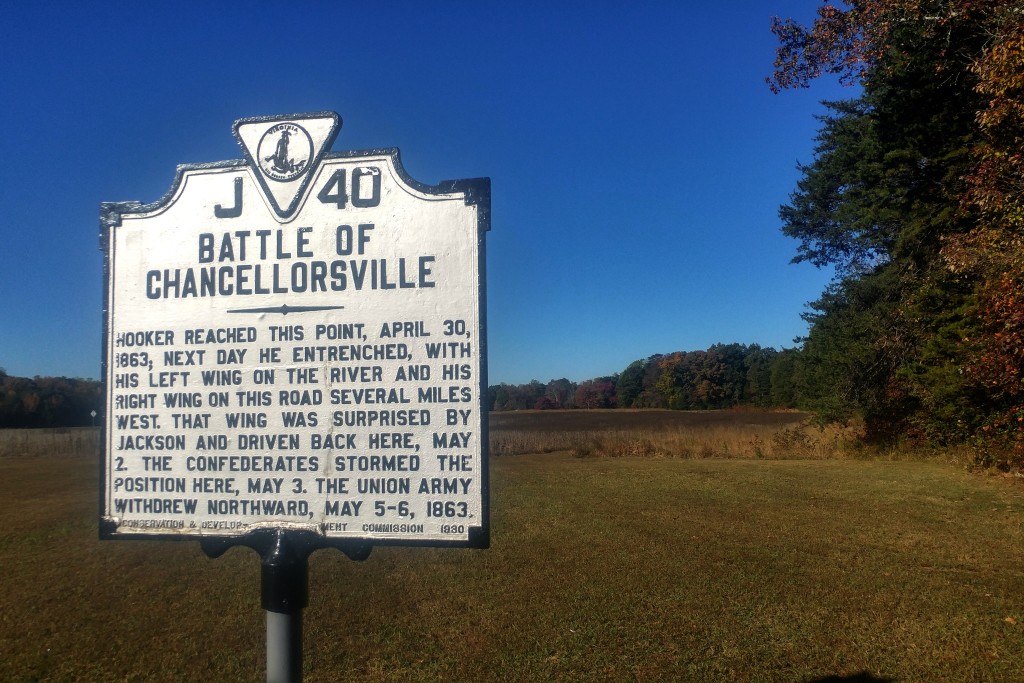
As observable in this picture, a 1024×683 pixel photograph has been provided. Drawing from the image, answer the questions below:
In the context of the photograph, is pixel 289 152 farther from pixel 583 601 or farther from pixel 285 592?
pixel 583 601

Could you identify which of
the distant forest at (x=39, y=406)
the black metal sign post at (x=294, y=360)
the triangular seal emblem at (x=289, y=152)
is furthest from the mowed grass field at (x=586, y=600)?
the distant forest at (x=39, y=406)

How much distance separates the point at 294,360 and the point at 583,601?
5115 millimetres

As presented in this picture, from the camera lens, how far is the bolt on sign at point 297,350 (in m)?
2.32

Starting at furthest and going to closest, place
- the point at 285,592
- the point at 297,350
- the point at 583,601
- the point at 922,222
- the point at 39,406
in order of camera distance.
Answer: the point at 39,406 < the point at 922,222 < the point at 583,601 < the point at 297,350 < the point at 285,592

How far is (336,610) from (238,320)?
4.89 meters

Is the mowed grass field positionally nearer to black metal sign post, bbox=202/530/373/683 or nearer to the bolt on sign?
black metal sign post, bbox=202/530/373/683

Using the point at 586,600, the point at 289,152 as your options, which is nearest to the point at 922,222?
the point at 586,600

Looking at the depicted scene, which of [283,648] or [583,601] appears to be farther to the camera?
[583,601]

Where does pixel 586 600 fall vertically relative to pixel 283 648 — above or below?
below

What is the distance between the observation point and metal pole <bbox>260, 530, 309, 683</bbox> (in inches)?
90.0

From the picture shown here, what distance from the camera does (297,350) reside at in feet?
7.92

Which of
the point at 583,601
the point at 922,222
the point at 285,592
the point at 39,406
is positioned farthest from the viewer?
the point at 39,406

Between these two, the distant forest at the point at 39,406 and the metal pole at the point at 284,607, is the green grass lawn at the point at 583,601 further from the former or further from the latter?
the distant forest at the point at 39,406

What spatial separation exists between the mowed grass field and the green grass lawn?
3 cm
